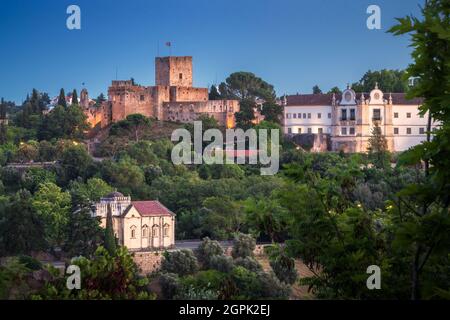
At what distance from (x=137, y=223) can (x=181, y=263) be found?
18.2 ft

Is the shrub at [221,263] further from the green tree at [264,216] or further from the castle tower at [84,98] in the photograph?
the castle tower at [84,98]

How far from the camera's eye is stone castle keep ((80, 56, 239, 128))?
171 feet

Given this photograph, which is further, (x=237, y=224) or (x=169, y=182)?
(x=169, y=182)

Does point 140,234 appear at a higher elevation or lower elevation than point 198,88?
lower

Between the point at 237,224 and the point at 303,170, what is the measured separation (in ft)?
82.5

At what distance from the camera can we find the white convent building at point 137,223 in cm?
3453

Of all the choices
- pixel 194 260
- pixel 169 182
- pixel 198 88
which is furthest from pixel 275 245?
pixel 198 88

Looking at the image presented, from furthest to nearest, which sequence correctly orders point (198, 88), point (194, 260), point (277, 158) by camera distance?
1. point (198, 88)
2. point (277, 158)
3. point (194, 260)

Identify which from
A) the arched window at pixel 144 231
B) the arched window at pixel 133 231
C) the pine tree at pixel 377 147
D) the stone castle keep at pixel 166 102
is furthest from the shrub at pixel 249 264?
the stone castle keep at pixel 166 102

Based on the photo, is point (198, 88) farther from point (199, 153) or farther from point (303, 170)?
point (303, 170)

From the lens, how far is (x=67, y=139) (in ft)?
161

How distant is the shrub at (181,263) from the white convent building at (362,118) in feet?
60.9

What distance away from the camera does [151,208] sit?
36125mm

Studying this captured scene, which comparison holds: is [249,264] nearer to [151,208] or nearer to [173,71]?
[151,208]
